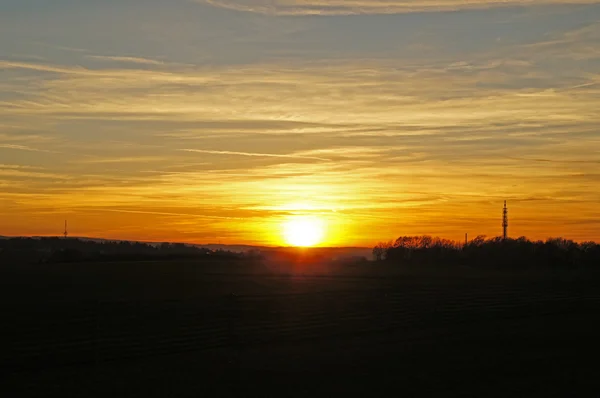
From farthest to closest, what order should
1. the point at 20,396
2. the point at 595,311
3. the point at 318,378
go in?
the point at 595,311 < the point at 318,378 < the point at 20,396

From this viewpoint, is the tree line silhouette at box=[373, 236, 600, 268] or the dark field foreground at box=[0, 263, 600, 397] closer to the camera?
the dark field foreground at box=[0, 263, 600, 397]

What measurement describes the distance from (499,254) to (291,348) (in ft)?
205

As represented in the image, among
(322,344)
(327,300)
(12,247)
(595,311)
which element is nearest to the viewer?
(322,344)

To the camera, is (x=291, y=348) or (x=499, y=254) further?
(x=499, y=254)

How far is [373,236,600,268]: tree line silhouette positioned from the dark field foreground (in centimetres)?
4774

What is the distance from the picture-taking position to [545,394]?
1319cm

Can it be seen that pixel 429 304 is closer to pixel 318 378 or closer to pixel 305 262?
pixel 318 378

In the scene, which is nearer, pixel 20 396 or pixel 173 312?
pixel 20 396

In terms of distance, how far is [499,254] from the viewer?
257ft

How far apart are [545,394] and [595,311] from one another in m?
21.1

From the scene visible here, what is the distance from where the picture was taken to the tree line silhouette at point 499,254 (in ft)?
241

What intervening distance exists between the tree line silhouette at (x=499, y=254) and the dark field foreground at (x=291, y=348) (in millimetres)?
47737

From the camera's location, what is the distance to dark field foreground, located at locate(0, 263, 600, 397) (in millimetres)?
13711

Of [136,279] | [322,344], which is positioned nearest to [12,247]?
[136,279]
